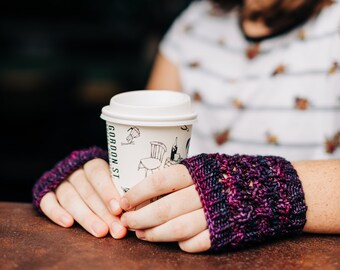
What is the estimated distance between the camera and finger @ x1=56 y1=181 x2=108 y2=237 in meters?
0.80

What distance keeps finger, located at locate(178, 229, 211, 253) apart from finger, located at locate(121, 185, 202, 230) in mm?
42

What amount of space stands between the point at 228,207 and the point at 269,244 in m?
0.11

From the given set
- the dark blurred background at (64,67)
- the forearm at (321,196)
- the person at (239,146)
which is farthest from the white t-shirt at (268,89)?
the dark blurred background at (64,67)

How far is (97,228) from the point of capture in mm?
793

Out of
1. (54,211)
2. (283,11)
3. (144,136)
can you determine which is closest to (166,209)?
(144,136)

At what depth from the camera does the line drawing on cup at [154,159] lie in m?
0.77

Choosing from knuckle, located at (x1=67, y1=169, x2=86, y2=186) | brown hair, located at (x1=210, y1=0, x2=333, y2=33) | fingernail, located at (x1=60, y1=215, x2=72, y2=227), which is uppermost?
brown hair, located at (x1=210, y1=0, x2=333, y2=33)

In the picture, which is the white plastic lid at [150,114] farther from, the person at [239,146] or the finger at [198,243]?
the finger at [198,243]

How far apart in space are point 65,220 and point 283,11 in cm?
91

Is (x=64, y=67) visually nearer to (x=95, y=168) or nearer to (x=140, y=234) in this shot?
(x=95, y=168)

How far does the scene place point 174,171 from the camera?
0.76m

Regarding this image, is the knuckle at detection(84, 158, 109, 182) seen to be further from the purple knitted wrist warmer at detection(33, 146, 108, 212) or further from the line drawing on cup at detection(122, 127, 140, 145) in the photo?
the line drawing on cup at detection(122, 127, 140, 145)

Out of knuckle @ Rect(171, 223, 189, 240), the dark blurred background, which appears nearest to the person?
knuckle @ Rect(171, 223, 189, 240)

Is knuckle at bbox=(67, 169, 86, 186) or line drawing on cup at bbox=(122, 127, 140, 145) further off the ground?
line drawing on cup at bbox=(122, 127, 140, 145)
